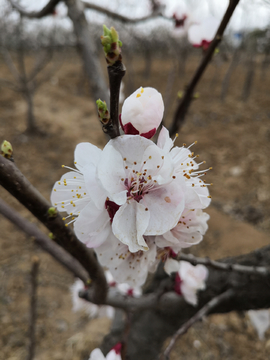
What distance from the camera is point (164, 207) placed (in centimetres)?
45

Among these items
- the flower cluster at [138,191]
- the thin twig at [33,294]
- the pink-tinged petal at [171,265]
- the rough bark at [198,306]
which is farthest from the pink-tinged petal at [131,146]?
the rough bark at [198,306]

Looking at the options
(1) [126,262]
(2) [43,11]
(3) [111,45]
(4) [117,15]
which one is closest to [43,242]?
(1) [126,262]

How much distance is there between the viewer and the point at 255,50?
294 inches

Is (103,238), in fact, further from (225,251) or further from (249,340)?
(225,251)

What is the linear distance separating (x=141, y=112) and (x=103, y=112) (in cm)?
10

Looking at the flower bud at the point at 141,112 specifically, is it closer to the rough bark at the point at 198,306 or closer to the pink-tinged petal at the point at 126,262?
the pink-tinged petal at the point at 126,262

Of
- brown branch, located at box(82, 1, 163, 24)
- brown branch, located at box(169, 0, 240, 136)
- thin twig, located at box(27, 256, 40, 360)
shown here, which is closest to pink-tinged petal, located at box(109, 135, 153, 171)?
brown branch, located at box(169, 0, 240, 136)

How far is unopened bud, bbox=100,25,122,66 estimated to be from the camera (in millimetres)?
313

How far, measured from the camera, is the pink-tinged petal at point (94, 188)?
42cm

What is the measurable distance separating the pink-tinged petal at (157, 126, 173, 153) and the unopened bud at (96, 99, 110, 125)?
0.12 m

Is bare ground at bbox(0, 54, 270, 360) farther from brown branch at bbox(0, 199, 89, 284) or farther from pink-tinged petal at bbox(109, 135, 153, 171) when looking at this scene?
pink-tinged petal at bbox(109, 135, 153, 171)

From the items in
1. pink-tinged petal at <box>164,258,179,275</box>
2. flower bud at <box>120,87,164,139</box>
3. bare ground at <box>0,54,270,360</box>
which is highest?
flower bud at <box>120,87,164,139</box>

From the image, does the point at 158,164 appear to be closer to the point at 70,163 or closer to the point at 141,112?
the point at 141,112

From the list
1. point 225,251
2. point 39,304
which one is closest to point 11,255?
point 39,304
